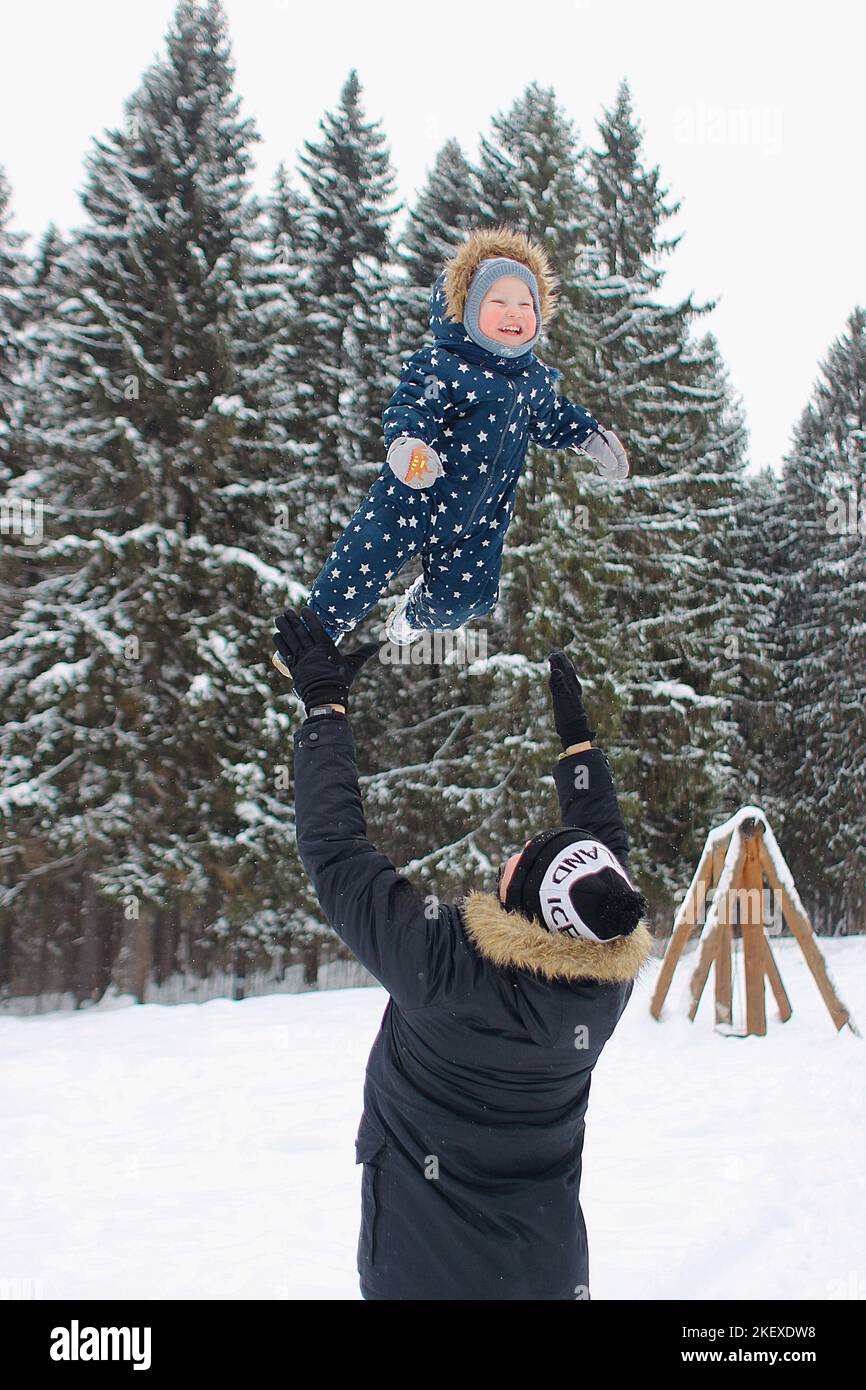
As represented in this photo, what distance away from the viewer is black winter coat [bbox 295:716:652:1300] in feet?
7.51

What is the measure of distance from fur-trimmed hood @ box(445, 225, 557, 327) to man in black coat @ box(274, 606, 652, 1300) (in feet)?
5.66

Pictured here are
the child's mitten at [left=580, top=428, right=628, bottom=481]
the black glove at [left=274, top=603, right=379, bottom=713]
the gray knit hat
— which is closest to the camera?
the black glove at [left=274, top=603, right=379, bottom=713]

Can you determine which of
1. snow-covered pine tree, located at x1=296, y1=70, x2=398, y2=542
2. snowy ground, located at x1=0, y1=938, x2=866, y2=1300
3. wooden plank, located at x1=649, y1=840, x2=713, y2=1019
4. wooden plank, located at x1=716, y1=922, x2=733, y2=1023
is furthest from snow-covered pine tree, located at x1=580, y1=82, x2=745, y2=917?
snowy ground, located at x1=0, y1=938, x2=866, y2=1300

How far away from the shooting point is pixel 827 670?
2059cm

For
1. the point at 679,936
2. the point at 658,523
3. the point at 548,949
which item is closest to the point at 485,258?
the point at 548,949

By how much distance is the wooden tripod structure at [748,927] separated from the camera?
8500 mm

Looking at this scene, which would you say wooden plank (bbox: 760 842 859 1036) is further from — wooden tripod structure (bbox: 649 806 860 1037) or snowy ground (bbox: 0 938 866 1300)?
snowy ground (bbox: 0 938 866 1300)

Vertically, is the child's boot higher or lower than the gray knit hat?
lower

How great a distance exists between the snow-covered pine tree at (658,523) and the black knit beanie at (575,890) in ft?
40.1

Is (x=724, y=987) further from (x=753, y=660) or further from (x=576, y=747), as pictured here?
(x=753, y=660)

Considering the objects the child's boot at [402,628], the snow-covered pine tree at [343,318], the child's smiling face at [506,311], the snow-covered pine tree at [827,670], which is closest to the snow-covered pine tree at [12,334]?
the snow-covered pine tree at [343,318]

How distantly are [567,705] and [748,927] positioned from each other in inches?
252

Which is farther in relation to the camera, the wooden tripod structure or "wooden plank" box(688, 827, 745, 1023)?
"wooden plank" box(688, 827, 745, 1023)
